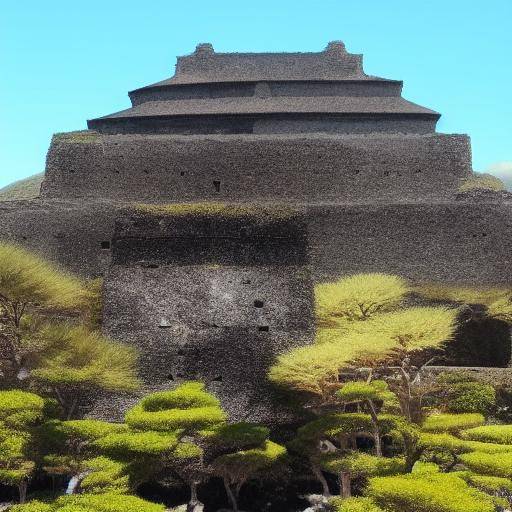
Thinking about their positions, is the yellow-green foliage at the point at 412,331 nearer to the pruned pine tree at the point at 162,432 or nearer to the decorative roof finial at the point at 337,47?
the pruned pine tree at the point at 162,432

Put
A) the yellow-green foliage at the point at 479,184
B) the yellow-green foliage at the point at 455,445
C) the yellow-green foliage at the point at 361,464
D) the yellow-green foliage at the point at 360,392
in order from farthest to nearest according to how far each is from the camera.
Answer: the yellow-green foliage at the point at 479,184 < the yellow-green foliage at the point at 360,392 < the yellow-green foliage at the point at 361,464 < the yellow-green foliage at the point at 455,445

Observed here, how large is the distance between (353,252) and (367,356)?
9.34m

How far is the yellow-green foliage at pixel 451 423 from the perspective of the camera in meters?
14.5

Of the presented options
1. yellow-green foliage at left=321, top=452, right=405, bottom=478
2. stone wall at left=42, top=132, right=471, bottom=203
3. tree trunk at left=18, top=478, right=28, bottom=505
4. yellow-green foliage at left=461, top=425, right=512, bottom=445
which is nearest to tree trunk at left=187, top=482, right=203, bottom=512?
yellow-green foliage at left=321, top=452, right=405, bottom=478

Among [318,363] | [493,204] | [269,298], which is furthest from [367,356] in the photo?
[493,204]

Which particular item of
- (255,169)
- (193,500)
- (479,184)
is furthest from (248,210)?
(479,184)

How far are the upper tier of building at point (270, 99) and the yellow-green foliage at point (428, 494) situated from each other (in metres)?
21.6

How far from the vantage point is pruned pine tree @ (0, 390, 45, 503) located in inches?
560

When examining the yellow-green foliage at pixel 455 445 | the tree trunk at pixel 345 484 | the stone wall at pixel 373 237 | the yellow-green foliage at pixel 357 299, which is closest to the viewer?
the yellow-green foliage at pixel 455 445

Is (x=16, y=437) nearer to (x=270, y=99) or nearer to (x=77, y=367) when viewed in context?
(x=77, y=367)

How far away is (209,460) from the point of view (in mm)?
16469

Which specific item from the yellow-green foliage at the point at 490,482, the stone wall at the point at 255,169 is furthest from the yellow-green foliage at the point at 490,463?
the stone wall at the point at 255,169

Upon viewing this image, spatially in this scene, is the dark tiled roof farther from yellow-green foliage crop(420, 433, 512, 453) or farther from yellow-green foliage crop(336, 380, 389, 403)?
yellow-green foliage crop(420, 433, 512, 453)

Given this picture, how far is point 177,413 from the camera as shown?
14141 millimetres
